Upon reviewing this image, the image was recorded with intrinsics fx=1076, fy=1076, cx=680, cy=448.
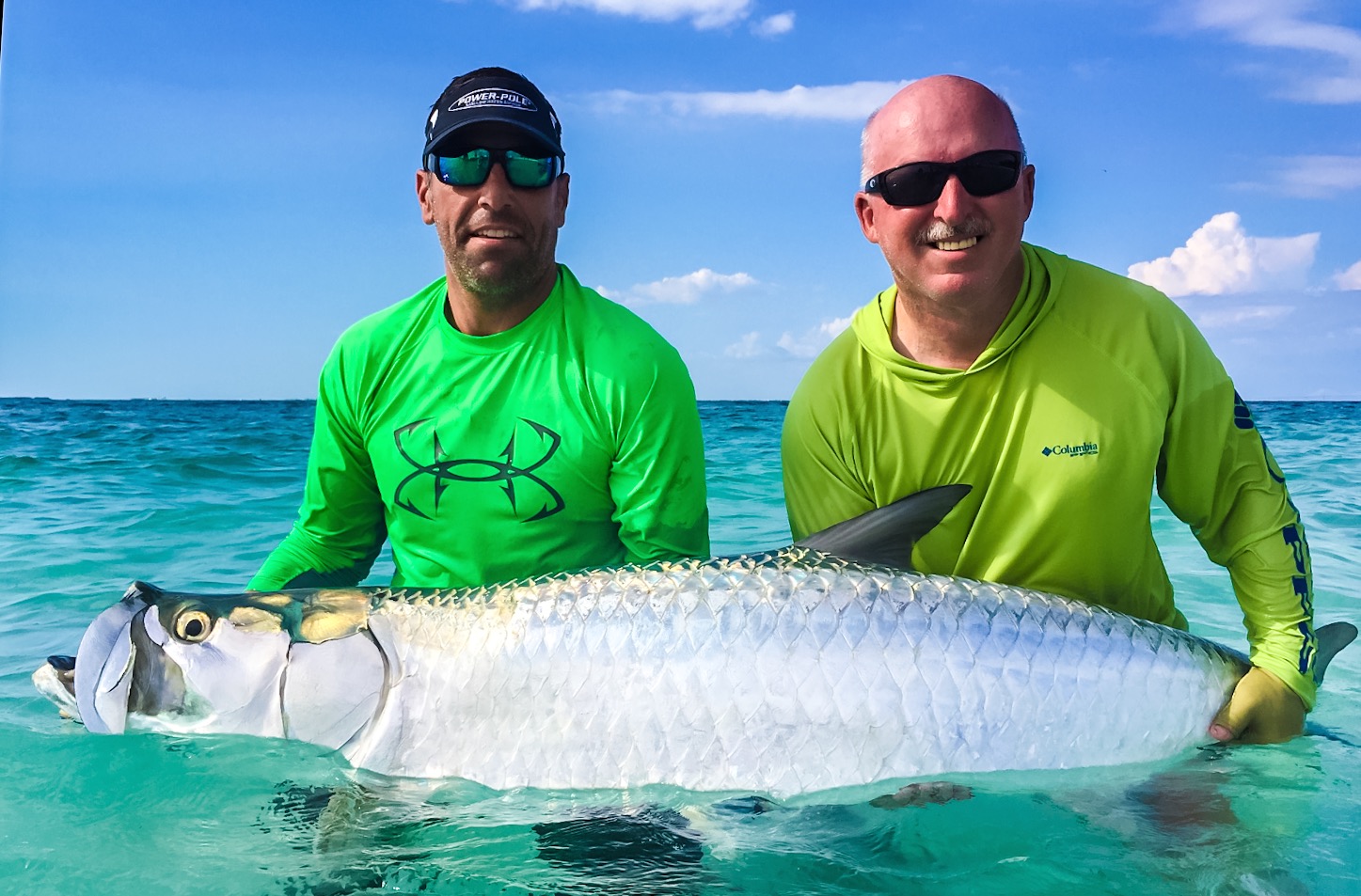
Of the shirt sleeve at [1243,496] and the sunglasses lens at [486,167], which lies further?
the sunglasses lens at [486,167]

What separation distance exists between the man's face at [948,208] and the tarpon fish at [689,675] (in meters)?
0.67

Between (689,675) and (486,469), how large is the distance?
1.12 m

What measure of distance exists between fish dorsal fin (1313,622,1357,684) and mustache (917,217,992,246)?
4.80 ft

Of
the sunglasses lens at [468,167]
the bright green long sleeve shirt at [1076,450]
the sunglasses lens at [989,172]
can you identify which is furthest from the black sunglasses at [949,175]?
the sunglasses lens at [468,167]

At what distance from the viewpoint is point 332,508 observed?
11.9 ft

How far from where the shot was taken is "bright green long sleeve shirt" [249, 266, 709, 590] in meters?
3.23

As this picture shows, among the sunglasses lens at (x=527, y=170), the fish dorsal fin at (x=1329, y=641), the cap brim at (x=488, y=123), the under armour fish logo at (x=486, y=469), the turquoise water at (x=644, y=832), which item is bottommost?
the turquoise water at (x=644, y=832)

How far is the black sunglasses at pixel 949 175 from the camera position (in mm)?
2930

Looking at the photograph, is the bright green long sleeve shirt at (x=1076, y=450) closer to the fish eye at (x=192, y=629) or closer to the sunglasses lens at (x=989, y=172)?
the sunglasses lens at (x=989, y=172)

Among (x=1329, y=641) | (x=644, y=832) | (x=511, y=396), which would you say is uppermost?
(x=511, y=396)

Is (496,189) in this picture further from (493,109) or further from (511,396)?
(511,396)

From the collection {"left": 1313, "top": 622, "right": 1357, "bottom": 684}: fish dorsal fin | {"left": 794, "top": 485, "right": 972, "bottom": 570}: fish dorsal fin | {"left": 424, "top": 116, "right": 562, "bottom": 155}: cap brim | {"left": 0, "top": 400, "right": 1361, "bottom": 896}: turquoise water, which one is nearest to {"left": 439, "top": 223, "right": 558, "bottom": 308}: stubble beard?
{"left": 424, "top": 116, "right": 562, "bottom": 155}: cap brim

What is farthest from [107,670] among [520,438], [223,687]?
[520,438]

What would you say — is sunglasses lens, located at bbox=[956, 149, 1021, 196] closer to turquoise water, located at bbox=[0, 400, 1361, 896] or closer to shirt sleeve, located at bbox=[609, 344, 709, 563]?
shirt sleeve, located at bbox=[609, 344, 709, 563]
